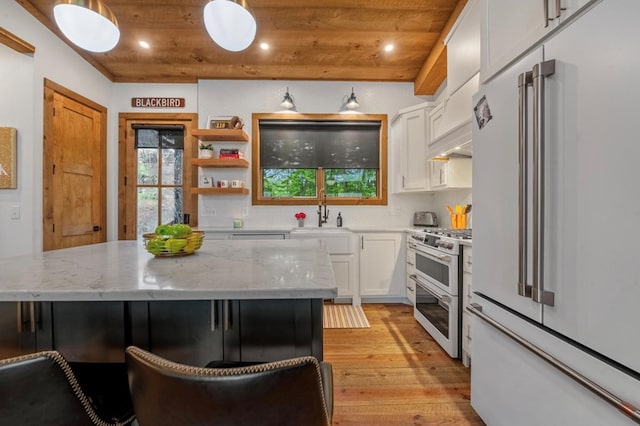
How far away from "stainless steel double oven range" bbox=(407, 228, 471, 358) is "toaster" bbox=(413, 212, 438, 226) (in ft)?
2.39

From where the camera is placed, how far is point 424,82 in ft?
11.6

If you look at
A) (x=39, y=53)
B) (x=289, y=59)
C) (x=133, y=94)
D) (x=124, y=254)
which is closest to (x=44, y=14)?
(x=39, y=53)

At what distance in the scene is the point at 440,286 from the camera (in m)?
2.33

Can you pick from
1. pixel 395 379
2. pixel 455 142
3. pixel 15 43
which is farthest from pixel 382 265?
pixel 15 43

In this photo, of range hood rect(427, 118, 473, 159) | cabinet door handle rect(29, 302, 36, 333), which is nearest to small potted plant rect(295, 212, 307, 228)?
range hood rect(427, 118, 473, 159)

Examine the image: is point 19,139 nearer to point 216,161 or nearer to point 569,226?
point 216,161

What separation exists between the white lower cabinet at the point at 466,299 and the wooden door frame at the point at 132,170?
3208 millimetres

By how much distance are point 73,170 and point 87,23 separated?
2.45 meters

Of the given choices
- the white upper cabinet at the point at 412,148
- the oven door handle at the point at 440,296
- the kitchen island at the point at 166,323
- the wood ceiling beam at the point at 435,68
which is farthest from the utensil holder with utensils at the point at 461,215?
the kitchen island at the point at 166,323

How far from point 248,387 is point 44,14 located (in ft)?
12.6

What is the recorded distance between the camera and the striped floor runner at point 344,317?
2830 mm

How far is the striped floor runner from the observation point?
2830 mm

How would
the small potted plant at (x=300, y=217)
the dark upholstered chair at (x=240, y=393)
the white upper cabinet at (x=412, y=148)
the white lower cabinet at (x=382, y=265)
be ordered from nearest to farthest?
the dark upholstered chair at (x=240, y=393) < the white upper cabinet at (x=412, y=148) < the white lower cabinet at (x=382, y=265) < the small potted plant at (x=300, y=217)

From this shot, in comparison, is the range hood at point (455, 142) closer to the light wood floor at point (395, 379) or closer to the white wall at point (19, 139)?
the light wood floor at point (395, 379)
